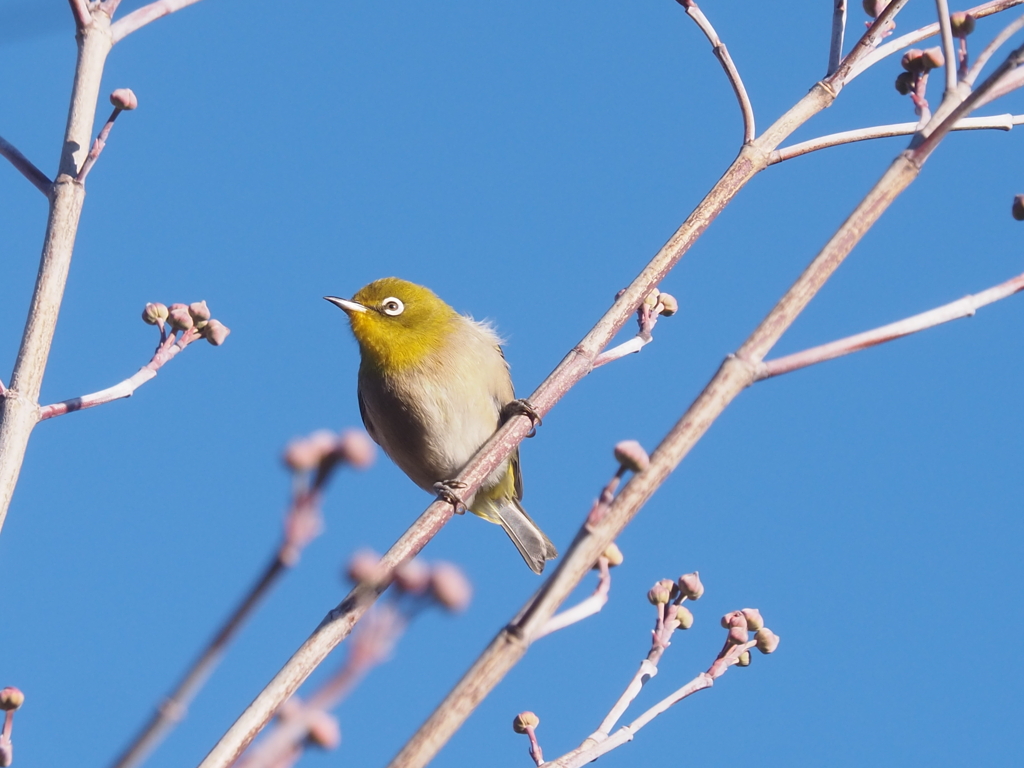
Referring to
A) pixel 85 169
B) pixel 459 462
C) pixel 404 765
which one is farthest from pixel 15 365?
pixel 459 462

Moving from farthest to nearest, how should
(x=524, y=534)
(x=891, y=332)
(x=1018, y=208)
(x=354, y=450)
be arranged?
(x=524, y=534) < (x=1018, y=208) < (x=891, y=332) < (x=354, y=450)

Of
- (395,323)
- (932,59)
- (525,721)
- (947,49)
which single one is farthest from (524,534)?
(947,49)

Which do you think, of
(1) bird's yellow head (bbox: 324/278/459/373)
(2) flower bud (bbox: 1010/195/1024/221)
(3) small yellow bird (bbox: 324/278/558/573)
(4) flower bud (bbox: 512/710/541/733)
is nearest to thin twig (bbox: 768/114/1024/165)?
(2) flower bud (bbox: 1010/195/1024/221)

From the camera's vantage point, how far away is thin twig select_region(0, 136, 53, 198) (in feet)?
9.97

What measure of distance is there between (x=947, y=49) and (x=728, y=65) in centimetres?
113

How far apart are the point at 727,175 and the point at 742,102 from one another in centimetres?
27

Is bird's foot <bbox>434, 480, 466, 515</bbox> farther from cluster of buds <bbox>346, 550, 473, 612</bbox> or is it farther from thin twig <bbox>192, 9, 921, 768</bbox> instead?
cluster of buds <bbox>346, 550, 473, 612</bbox>

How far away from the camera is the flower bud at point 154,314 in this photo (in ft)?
13.1

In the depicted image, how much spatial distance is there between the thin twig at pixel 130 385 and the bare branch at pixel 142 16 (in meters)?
1.08

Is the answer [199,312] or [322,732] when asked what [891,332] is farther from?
[199,312]

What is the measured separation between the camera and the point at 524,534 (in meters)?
7.57

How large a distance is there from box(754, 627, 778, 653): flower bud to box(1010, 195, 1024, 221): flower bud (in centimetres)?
160

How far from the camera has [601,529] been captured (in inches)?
62.4

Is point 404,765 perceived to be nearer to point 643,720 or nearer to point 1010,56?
point 643,720
